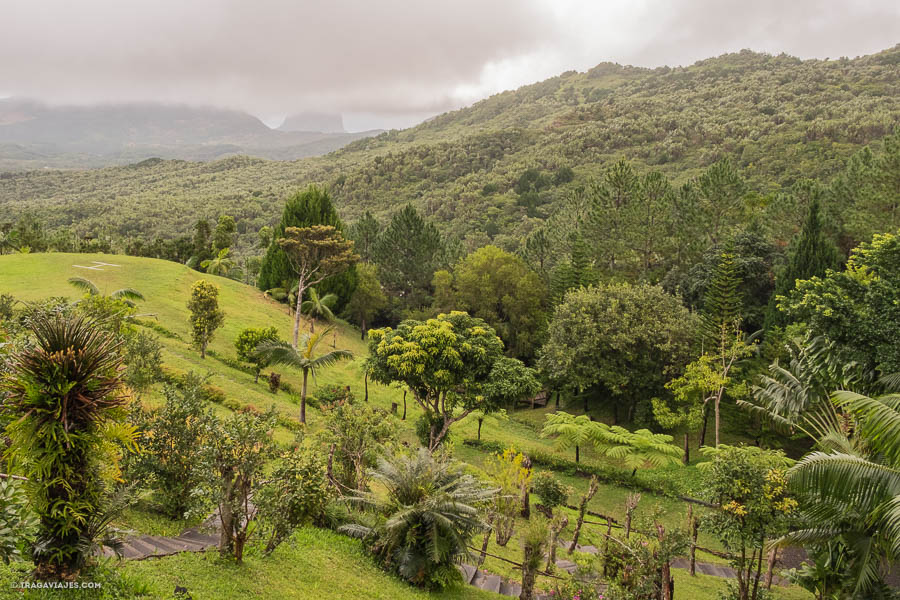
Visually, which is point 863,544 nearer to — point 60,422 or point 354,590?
point 354,590

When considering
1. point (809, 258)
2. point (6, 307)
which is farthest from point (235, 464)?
point (809, 258)

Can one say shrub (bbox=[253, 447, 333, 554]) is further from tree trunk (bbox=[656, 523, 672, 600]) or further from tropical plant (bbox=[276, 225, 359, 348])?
tropical plant (bbox=[276, 225, 359, 348])

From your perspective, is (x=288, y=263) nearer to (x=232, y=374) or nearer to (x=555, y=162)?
(x=232, y=374)

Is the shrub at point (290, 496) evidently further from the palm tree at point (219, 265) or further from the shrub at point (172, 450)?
the palm tree at point (219, 265)

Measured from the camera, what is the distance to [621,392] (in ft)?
89.3

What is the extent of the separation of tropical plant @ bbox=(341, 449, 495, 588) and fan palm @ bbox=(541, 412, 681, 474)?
10724 millimetres

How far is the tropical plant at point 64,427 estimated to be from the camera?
5.14 metres

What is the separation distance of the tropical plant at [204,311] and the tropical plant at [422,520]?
56.7 feet

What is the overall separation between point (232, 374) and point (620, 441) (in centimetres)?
1887

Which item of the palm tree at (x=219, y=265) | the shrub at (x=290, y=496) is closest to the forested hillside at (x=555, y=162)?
the palm tree at (x=219, y=265)

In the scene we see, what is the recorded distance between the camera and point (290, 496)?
8.89 m

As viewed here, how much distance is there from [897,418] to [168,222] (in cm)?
10842

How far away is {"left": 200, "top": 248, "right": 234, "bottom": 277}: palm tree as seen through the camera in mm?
46369

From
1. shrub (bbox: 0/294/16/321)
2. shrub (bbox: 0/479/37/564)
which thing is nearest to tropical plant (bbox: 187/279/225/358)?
shrub (bbox: 0/294/16/321)
